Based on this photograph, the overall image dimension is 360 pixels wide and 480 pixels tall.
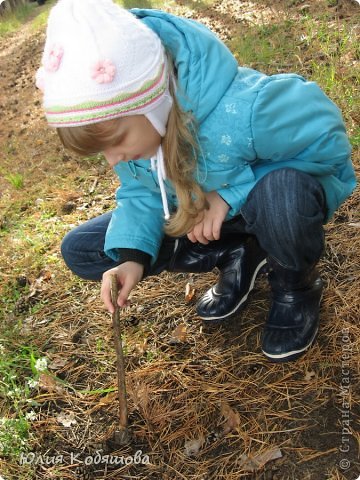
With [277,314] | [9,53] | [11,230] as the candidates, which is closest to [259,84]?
[277,314]

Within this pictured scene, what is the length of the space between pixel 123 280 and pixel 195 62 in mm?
720

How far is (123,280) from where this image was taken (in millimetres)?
1634

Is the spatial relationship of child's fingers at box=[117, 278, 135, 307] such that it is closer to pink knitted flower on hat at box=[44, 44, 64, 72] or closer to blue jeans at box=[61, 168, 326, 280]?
blue jeans at box=[61, 168, 326, 280]

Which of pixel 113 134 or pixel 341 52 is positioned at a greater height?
pixel 113 134

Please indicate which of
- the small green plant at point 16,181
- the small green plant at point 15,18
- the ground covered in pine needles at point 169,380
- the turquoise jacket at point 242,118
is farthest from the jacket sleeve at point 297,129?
the small green plant at point 15,18

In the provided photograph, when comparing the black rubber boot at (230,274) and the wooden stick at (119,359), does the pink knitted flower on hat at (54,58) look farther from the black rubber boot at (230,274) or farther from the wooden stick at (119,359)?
the black rubber boot at (230,274)

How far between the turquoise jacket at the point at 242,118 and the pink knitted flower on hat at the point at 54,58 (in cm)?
34

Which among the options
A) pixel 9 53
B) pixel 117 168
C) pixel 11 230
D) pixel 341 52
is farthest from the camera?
pixel 9 53

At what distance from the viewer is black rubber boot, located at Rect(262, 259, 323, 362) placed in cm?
162

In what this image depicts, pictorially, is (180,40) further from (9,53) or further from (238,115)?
(9,53)

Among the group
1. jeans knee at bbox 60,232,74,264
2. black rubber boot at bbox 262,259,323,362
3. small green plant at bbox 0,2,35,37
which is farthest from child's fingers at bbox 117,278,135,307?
small green plant at bbox 0,2,35,37

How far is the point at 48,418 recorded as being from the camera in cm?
167

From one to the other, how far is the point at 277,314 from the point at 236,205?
41 centimetres

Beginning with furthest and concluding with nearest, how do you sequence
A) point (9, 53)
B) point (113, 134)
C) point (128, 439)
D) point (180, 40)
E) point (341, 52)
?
point (9, 53) < point (341, 52) < point (128, 439) < point (180, 40) < point (113, 134)
